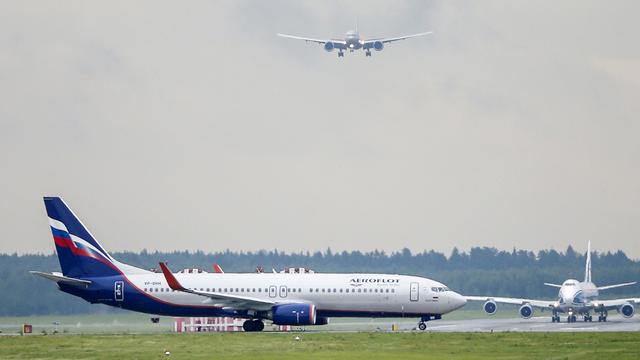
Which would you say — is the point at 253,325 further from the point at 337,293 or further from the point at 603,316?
the point at 603,316

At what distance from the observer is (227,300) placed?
2771 inches

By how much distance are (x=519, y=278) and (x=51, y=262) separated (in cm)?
4304

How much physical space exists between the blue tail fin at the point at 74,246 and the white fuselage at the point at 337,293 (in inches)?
86.2

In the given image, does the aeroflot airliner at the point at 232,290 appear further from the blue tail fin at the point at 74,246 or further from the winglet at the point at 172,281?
the winglet at the point at 172,281

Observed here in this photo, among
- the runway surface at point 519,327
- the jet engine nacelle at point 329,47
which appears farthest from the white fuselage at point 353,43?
the runway surface at point 519,327

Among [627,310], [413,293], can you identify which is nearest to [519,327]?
[413,293]

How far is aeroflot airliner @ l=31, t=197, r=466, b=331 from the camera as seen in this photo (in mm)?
71938

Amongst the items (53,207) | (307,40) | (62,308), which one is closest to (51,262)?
(62,308)

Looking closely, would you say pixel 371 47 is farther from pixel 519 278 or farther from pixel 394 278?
pixel 394 278

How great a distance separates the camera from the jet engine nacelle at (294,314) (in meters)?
69.8

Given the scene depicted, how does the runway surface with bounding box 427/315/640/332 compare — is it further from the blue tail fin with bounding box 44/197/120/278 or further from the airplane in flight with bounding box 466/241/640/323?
the blue tail fin with bounding box 44/197/120/278

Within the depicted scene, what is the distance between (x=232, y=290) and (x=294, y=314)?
4338mm

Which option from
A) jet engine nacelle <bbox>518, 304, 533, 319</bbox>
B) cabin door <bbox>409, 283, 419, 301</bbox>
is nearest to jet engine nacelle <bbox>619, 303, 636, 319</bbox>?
jet engine nacelle <bbox>518, 304, 533, 319</bbox>

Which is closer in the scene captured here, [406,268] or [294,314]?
[294,314]
